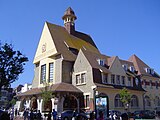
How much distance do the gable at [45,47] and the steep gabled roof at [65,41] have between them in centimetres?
80

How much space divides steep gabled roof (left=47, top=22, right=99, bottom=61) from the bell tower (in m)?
1.41

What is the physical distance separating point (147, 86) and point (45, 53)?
22.4 m

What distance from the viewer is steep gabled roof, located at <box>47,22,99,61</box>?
4409cm

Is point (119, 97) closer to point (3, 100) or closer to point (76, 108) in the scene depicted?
point (76, 108)

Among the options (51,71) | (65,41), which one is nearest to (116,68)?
(65,41)

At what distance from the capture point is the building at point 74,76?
3828 centimetres

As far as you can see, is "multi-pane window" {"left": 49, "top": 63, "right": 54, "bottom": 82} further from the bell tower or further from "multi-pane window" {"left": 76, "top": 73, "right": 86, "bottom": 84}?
the bell tower

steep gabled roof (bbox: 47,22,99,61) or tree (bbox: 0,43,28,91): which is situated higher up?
steep gabled roof (bbox: 47,22,99,61)

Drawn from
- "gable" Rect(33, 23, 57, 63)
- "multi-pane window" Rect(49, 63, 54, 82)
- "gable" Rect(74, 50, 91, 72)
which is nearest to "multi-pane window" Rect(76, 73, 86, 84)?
"gable" Rect(74, 50, 91, 72)

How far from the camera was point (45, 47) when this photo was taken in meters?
46.8

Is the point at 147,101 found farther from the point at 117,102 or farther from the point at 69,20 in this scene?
the point at 69,20

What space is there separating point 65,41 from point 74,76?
8448 millimetres

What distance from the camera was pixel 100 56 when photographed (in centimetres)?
4453

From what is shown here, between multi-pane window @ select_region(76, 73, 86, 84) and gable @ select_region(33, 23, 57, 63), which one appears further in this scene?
gable @ select_region(33, 23, 57, 63)
